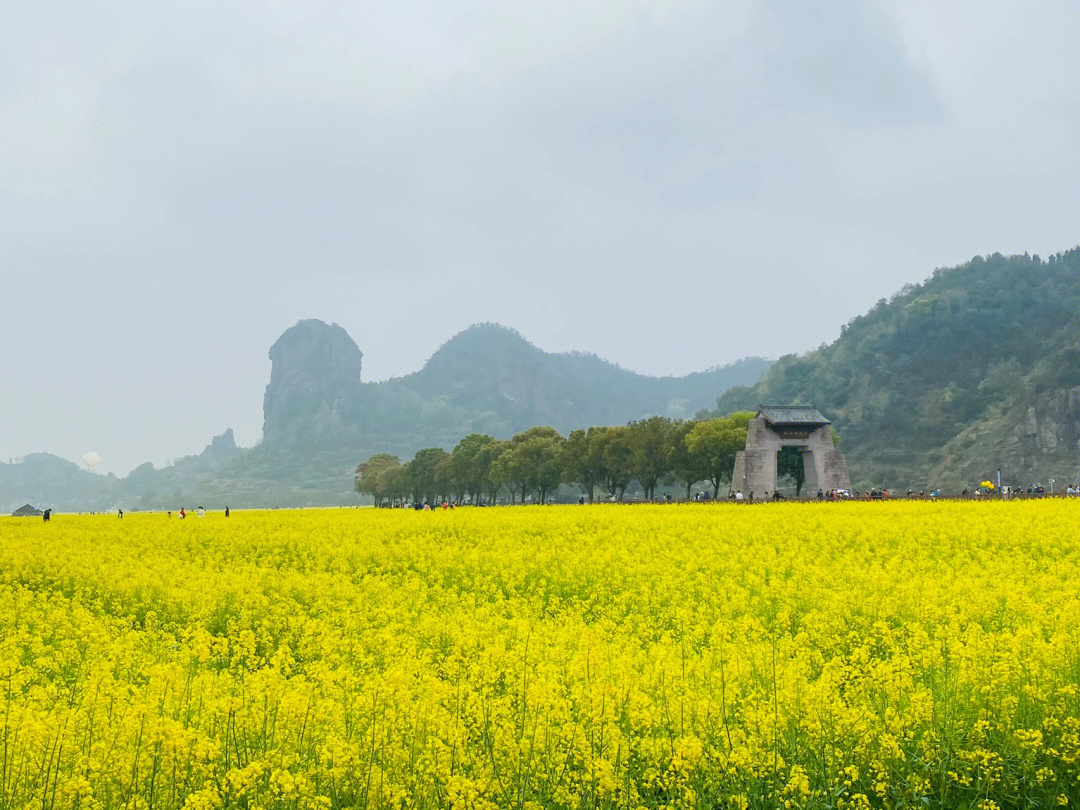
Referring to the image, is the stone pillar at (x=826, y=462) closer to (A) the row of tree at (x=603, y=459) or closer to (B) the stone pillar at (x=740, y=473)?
(B) the stone pillar at (x=740, y=473)

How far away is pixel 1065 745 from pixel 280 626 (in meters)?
11.5

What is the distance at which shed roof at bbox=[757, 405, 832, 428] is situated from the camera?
71.8 meters

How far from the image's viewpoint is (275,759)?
21.7ft

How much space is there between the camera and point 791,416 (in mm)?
73125

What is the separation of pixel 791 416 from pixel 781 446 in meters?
2.89

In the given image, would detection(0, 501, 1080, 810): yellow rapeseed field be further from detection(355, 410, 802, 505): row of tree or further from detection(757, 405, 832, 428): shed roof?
detection(355, 410, 802, 505): row of tree

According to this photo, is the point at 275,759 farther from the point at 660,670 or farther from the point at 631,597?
the point at 631,597

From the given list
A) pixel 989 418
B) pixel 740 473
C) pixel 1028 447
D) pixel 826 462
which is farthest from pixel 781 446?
pixel 989 418

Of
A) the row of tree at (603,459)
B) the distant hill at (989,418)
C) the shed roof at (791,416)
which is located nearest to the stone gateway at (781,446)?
the shed roof at (791,416)

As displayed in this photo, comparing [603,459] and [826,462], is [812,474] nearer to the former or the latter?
[826,462]

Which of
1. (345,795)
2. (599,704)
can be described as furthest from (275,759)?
(599,704)

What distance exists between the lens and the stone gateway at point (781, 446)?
71312mm

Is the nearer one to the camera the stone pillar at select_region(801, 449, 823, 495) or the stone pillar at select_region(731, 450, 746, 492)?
the stone pillar at select_region(731, 450, 746, 492)

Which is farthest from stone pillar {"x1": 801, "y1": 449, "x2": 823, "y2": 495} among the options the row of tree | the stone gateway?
the row of tree
